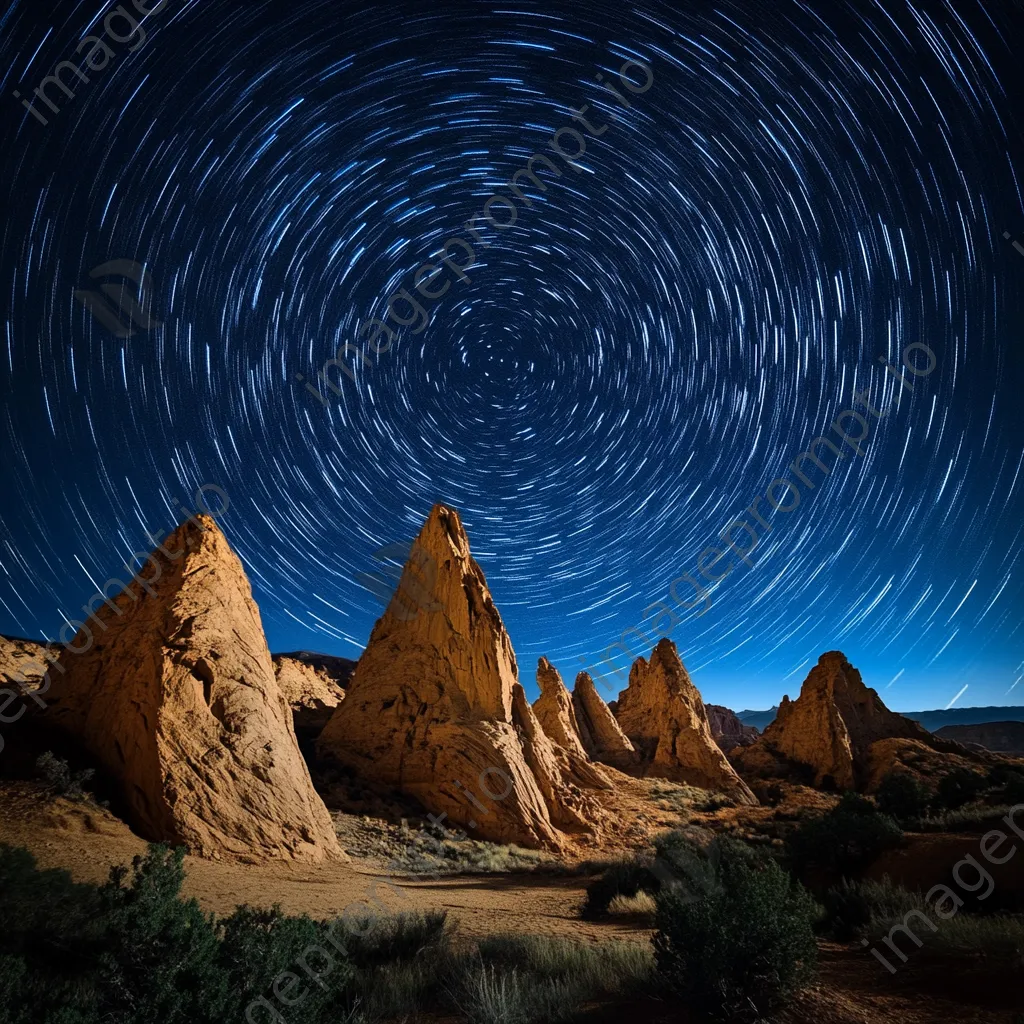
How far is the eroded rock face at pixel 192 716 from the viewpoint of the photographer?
553 inches

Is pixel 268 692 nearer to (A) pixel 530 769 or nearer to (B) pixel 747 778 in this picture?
(A) pixel 530 769

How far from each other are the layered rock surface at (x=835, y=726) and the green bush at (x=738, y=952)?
4177 cm

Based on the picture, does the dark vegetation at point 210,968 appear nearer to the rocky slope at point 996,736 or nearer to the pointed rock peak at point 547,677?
the pointed rock peak at point 547,677

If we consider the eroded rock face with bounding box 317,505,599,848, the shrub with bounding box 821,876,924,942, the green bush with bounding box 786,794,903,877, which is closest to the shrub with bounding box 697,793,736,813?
the eroded rock face with bounding box 317,505,599,848

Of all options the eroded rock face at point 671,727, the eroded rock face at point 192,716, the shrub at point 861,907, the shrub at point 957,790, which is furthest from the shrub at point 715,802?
the shrub at point 861,907

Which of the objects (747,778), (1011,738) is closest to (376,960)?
(747,778)

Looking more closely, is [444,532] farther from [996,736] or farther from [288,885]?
[996,736]

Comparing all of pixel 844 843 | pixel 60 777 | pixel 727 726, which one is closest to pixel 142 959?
pixel 60 777

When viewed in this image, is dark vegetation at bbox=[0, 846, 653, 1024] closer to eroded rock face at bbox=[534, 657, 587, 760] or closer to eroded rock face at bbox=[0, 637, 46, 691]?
eroded rock face at bbox=[534, 657, 587, 760]

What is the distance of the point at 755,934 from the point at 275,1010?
15.0 feet

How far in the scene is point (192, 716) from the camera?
1521 cm

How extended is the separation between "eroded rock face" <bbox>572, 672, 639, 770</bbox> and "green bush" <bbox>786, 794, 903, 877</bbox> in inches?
1228

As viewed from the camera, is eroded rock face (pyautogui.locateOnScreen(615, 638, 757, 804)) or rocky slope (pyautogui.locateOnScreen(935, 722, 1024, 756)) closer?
eroded rock face (pyautogui.locateOnScreen(615, 638, 757, 804))

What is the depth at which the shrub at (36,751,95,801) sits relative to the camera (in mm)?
13477
